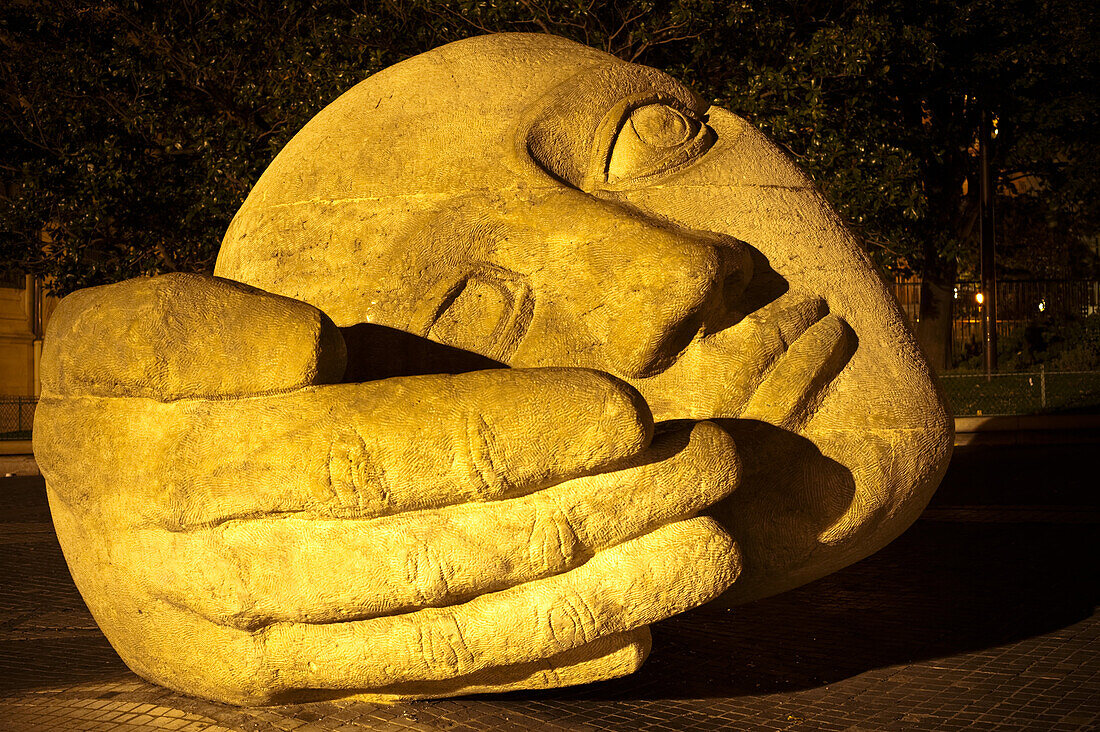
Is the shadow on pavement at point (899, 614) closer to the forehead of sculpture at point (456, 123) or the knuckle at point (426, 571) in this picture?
the knuckle at point (426, 571)

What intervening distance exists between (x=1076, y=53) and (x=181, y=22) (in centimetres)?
1220

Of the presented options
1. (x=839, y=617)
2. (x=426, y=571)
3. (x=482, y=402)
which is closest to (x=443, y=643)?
(x=426, y=571)

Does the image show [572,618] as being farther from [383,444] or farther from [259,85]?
→ [259,85]

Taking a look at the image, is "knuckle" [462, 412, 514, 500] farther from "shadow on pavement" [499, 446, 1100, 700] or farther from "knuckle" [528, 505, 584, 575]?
"shadow on pavement" [499, 446, 1100, 700]

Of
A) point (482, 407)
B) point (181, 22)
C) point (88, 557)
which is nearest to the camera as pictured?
point (482, 407)

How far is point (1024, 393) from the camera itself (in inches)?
647

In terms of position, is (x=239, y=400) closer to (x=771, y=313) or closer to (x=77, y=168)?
(x=771, y=313)

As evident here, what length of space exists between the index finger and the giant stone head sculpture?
495mm

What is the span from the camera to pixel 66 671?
4930 millimetres

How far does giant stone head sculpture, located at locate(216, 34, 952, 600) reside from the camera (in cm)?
410

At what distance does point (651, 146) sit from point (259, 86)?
723 cm

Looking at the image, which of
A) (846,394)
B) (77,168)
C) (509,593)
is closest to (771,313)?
(846,394)

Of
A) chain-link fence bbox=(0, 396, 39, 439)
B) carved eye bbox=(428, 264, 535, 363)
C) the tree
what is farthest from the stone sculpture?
chain-link fence bbox=(0, 396, 39, 439)

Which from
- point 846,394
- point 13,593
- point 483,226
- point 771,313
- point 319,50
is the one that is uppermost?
point 319,50
